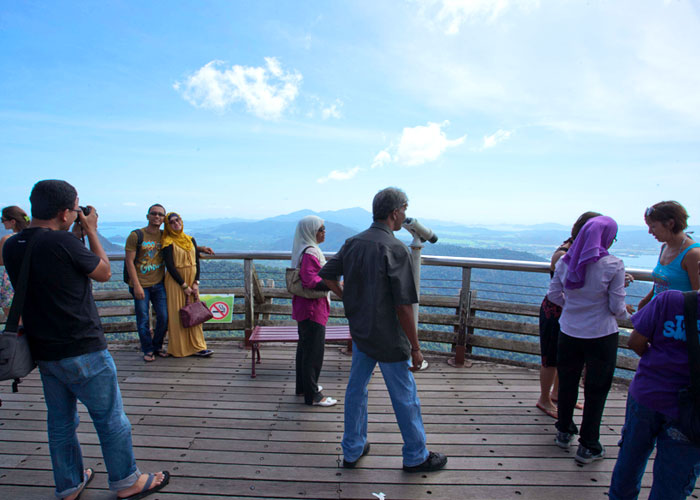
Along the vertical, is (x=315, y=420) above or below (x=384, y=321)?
below

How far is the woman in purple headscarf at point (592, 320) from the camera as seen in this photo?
2.38 m

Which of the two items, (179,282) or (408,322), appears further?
(179,282)

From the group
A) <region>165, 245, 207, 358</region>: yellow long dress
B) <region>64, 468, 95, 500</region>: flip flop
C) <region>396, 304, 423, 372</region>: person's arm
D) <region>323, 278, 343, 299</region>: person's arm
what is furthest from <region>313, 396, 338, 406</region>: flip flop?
<region>165, 245, 207, 358</region>: yellow long dress

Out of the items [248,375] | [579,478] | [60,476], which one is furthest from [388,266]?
[248,375]

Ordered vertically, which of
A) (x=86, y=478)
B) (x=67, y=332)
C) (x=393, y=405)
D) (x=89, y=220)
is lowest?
(x=86, y=478)

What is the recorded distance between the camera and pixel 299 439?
2795 mm

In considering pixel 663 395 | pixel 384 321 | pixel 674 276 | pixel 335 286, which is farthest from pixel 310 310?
pixel 674 276

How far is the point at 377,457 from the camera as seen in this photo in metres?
2.56

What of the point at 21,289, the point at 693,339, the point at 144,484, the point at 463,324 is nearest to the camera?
the point at 693,339

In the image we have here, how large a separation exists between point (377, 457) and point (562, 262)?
1.88 metres

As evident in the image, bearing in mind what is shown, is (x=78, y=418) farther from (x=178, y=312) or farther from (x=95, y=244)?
(x=178, y=312)

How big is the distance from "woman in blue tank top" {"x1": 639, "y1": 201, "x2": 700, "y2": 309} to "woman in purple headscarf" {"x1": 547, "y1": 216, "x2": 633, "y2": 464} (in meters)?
0.39

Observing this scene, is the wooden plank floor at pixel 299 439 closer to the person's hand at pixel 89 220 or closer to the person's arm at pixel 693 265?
the person's arm at pixel 693 265

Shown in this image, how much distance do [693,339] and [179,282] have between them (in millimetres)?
4179
